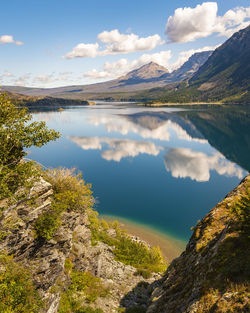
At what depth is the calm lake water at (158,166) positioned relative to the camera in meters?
51.7

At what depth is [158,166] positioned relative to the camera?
276 feet

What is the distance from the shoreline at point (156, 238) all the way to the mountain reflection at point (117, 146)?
159ft

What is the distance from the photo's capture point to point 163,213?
1976 inches

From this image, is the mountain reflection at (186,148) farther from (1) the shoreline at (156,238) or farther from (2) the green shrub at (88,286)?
(2) the green shrub at (88,286)

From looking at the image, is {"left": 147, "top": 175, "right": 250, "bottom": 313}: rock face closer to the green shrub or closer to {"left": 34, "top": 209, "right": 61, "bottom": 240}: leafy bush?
the green shrub

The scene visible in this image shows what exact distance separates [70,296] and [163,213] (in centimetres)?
3321

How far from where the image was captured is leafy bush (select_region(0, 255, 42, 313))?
14.1 metres

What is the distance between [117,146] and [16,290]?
100 m

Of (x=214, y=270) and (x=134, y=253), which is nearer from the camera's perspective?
(x=214, y=270)

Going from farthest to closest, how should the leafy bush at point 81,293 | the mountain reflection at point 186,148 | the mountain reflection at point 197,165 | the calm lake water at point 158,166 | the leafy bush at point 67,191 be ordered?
the mountain reflection at point 186,148 < the mountain reflection at point 197,165 < the calm lake water at point 158,166 < the leafy bush at point 67,191 < the leafy bush at point 81,293

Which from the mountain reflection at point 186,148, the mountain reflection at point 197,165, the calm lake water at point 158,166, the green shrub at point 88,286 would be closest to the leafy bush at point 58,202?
the green shrub at point 88,286

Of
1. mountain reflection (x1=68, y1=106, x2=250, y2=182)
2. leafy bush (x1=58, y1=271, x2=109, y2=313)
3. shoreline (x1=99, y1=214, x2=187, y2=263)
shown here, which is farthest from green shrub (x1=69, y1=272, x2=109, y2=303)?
mountain reflection (x1=68, y1=106, x2=250, y2=182)

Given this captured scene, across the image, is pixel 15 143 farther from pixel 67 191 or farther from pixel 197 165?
pixel 197 165

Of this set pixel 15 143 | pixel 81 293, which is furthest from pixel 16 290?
pixel 15 143
